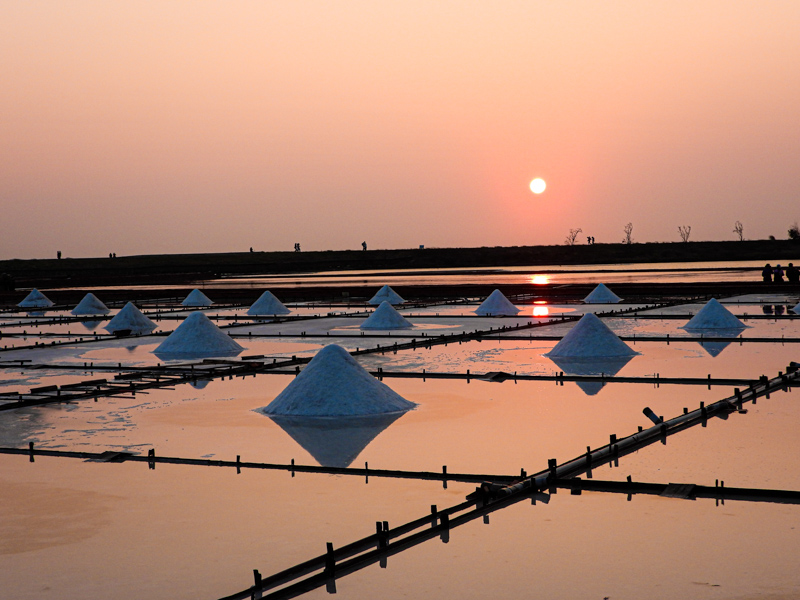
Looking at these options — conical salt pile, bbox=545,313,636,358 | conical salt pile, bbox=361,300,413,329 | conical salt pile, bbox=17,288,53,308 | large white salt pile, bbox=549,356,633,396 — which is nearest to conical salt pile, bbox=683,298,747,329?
conical salt pile, bbox=545,313,636,358

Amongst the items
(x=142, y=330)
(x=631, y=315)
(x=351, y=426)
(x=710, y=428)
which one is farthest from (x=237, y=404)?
(x=631, y=315)

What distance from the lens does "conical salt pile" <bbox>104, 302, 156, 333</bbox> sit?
27312mm

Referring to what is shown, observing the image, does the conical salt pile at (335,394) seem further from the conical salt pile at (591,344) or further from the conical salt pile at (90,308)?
the conical salt pile at (90,308)

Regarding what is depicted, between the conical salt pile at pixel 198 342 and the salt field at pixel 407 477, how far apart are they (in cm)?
181

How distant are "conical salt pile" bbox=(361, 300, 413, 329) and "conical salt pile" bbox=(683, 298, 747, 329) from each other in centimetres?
718

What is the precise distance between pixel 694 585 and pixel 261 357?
46.3 feet

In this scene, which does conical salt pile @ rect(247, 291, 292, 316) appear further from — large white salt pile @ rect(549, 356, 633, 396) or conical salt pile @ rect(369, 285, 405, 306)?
large white salt pile @ rect(549, 356, 633, 396)

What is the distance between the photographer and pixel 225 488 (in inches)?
331

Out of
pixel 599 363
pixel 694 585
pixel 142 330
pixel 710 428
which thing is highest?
pixel 142 330

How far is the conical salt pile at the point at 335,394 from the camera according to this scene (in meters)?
12.1

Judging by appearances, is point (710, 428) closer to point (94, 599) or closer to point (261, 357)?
point (94, 599)

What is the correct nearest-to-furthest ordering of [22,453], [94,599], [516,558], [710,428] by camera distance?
1. [94,599]
2. [516,558]
3. [22,453]
4. [710,428]

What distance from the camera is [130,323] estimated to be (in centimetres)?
2748

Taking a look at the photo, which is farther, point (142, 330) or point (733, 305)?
point (733, 305)
